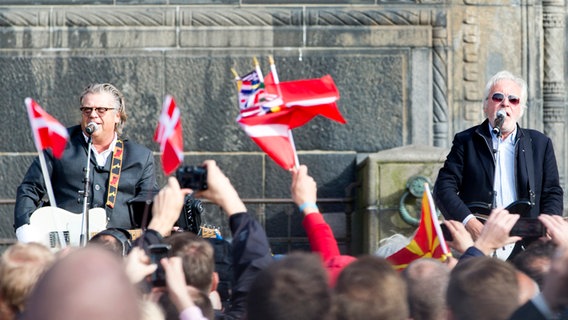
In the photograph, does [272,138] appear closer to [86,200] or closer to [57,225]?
[86,200]

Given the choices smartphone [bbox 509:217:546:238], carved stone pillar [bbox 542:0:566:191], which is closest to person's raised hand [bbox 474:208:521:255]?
smartphone [bbox 509:217:546:238]

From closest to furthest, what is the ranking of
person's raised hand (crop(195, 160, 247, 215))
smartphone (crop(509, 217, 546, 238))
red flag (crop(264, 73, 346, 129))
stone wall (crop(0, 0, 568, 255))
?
1. person's raised hand (crop(195, 160, 247, 215))
2. smartphone (crop(509, 217, 546, 238))
3. red flag (crop(264, 73, 346, 129))
4. stone wall (crop(0, 0, 568, 255))

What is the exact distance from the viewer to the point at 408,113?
33.2ft

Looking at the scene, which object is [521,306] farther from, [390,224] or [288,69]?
[288,69]

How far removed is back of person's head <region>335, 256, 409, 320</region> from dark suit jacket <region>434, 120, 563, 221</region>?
3.55 m

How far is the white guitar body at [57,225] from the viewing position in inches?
266

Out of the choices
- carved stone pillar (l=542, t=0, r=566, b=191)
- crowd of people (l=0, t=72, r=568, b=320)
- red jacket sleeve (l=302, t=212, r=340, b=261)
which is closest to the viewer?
crowd of people (l=0, t=72, r=568, b=320)

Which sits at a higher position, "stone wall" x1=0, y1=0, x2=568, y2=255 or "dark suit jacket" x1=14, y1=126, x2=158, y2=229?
"stone wall" x1=0, y1=0, x2=568, y2=255

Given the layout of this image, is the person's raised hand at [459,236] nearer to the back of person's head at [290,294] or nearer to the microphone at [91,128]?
the back of person's head at [290,294]

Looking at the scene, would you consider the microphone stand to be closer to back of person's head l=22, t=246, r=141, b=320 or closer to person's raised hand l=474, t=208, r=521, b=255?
person's raised hand l=474, t=208, r=521, b=255

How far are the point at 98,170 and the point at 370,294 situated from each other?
4.25 meters

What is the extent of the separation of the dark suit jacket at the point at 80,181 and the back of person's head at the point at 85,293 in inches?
206

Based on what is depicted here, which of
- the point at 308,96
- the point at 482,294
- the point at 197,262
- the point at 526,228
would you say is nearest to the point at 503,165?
the point at 526,228

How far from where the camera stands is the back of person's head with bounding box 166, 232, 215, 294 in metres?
4.10
